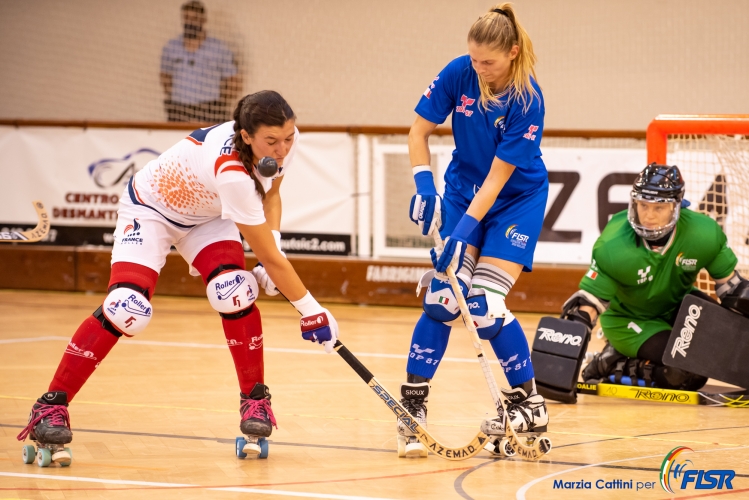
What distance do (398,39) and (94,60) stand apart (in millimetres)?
3166

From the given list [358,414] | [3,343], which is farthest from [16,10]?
[358,414]

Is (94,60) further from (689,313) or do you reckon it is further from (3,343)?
(689,313)

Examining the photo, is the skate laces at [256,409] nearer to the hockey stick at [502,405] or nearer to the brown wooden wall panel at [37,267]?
the hockey stick at [502,405]

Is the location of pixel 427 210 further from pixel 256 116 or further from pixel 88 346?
pixel 88 346

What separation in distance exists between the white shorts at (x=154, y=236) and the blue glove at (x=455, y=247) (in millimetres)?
810

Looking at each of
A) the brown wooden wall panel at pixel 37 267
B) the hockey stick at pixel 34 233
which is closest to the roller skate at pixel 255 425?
the hockey stick at pixel 34 233

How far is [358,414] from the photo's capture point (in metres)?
4.46

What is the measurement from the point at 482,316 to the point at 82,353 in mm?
1455

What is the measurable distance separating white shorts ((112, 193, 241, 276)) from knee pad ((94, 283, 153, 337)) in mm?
123

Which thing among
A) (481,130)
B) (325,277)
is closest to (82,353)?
(481,130)

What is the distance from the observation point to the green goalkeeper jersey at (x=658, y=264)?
4.80 meters

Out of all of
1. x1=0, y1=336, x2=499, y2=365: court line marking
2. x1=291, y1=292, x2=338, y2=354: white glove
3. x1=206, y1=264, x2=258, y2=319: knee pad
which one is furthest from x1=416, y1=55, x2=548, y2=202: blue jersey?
x1=0, y1=336, x2=499, y2=365: court line marking

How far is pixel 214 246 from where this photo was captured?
150 inches

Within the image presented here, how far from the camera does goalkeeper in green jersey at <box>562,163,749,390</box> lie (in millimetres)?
4738
